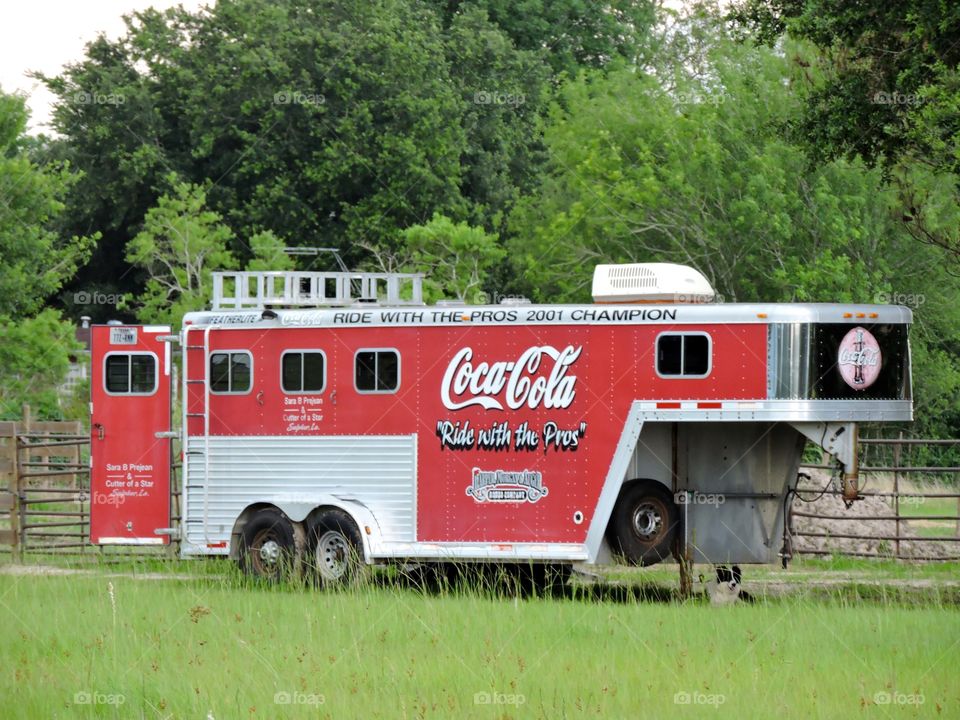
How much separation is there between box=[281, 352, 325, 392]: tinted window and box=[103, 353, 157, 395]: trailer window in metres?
1.86

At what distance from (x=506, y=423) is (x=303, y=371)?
243 cm

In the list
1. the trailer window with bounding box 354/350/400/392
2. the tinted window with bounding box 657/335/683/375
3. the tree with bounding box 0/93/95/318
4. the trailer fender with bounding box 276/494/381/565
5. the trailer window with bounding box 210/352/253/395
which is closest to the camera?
the tinted window with bounding box 657/335/683/375

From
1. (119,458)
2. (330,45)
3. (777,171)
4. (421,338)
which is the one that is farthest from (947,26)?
(330,45)

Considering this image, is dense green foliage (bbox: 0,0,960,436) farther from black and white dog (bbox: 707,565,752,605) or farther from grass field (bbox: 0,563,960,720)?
grass field (bbox: 0,563,960,720)

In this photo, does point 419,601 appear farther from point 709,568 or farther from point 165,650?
point 709,568

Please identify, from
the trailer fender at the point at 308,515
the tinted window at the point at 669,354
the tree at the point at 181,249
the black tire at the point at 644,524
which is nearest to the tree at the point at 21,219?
the tree at the point at 181,249

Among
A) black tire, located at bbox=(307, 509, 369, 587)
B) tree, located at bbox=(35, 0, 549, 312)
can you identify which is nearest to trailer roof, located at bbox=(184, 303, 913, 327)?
black tire, located at bbox=(307, 509, 369, 587)

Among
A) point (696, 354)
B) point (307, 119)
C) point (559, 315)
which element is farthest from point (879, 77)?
point (307, 119)

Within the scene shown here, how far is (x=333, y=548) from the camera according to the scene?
1741 cm

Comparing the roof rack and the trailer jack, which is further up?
the roof rack

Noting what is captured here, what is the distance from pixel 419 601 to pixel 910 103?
8.03 m

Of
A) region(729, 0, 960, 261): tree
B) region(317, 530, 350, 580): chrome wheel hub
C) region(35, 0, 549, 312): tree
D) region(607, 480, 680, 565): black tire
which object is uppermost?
region(35, 0, 549, 312): tree

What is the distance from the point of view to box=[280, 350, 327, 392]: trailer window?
57.3 feet

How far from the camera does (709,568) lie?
20078 millimetres
